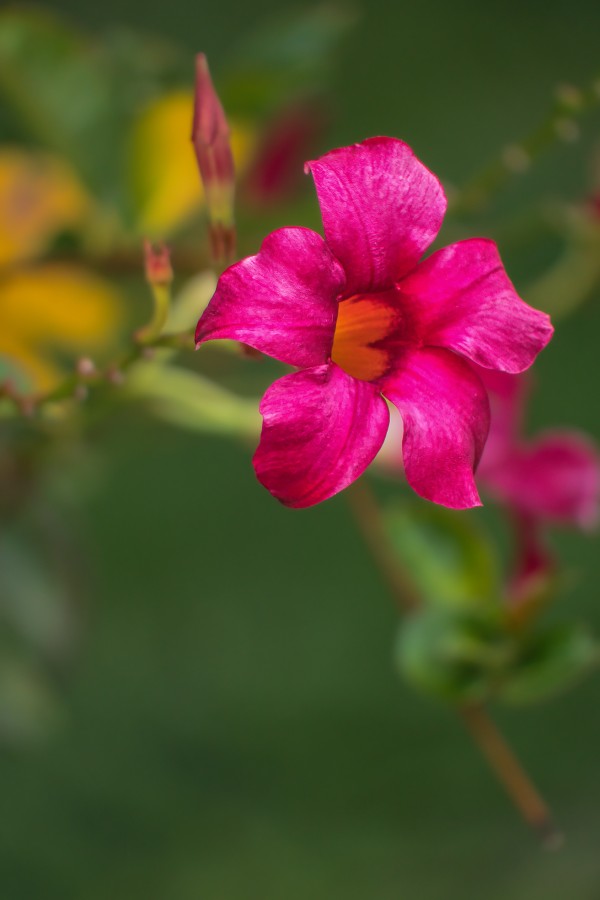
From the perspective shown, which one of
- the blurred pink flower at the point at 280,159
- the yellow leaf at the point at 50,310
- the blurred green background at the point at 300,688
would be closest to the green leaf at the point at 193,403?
the yellow leaf at the point at 50,310

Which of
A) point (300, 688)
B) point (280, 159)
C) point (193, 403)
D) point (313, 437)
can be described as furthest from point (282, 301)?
point (300, 688)

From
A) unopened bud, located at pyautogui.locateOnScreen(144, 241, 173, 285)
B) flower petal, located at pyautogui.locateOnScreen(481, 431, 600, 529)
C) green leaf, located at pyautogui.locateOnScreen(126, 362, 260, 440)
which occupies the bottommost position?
flower petal, located at pyautogui.locateOnScreen(481, 431, 600, 529)

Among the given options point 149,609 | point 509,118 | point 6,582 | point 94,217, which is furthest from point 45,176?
point 509,118

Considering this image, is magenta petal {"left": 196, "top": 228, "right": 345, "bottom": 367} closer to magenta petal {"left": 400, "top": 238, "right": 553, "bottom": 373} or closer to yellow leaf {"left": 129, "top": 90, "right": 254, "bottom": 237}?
magenta petal {"left": 400, "top": 238, "right": 553, "bottom": 373}

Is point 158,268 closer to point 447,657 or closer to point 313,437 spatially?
point 313,437

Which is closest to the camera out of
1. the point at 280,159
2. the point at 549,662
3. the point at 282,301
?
the point at 282,301

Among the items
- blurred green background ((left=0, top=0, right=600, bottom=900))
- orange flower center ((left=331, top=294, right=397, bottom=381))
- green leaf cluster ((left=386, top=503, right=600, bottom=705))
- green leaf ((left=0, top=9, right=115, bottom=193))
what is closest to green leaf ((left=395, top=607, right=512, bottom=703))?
green leaf cluster ((left=386, top=503, right=600, bottom=705))
